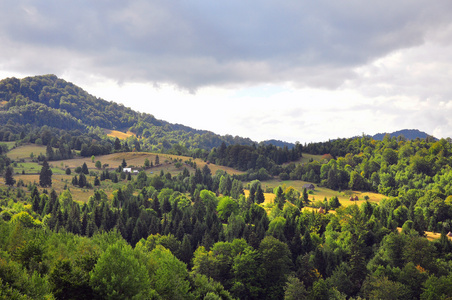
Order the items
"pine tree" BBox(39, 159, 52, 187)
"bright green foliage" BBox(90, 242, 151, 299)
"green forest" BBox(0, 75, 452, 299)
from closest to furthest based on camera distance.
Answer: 1. "bright green foliage" BBox(90, 242, 151, 299)
2. "green forest" BBox(0, 75, 452, 299)
3. "pine tree" BBox(39, 159, 52, 187)

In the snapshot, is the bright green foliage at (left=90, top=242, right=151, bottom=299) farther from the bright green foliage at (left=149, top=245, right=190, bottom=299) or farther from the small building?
the small building

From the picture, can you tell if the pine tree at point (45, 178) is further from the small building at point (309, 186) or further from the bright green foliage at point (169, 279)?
the small building at point (309, 186)

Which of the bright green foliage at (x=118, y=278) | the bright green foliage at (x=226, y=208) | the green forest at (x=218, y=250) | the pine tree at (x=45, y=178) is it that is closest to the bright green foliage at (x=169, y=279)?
the green forest at (x=218, y=250)

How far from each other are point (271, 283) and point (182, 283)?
108ft

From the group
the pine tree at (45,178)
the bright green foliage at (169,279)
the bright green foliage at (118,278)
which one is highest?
the pine tree at (45,178)

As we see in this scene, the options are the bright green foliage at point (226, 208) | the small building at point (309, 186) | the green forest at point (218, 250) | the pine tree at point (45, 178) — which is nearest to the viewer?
the green forest at point (218, 250)

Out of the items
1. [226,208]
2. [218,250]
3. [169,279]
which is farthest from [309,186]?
[169,279]

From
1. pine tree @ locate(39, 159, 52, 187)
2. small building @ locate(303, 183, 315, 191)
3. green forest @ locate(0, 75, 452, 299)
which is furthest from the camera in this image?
small building @ locate(303, 183, 315, 191)

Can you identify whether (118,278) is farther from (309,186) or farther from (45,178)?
(309,186)

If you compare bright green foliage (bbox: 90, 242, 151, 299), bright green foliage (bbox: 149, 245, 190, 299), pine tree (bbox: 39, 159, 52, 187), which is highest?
pine tree (bbox: 39, 159, 52, 187)

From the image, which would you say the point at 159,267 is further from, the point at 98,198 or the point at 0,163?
the point at 0,163

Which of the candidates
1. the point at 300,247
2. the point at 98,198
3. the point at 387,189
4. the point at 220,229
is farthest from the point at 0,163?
the point at 387,189

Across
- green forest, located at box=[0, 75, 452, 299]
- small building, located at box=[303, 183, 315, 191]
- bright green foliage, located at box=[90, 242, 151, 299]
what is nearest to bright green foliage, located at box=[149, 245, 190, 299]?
green forest, located at box=[0, 75, 452, 299]

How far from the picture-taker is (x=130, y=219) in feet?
359
